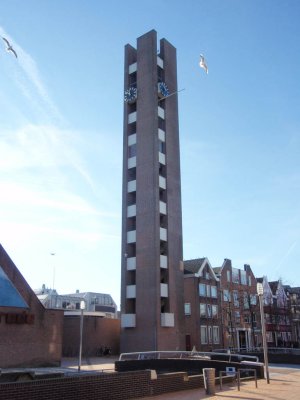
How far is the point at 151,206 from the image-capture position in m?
49.8

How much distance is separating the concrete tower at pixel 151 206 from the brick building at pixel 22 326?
38.4ft

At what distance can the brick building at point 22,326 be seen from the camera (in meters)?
34.8

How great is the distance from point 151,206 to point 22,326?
20.1 m

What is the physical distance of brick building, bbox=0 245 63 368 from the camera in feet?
114

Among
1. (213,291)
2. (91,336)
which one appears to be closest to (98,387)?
(91,336)

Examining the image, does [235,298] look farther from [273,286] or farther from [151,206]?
[151,206]

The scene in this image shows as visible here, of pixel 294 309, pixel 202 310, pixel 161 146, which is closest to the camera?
pixel 161 146

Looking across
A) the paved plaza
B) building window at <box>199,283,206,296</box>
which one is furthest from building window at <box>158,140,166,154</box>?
the paved plaza

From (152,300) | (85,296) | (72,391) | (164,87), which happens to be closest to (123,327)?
(152,300)

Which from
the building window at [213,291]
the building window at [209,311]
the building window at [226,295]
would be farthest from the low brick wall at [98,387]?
the building window at [226,295]

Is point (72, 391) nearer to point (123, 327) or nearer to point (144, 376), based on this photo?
point (144, 376)

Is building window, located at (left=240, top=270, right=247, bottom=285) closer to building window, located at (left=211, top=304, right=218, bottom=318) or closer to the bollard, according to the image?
building window, located at (left=211, top=304, right=218, bottom=318)

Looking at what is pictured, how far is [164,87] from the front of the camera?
182 ft

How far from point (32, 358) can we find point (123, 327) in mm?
14206
